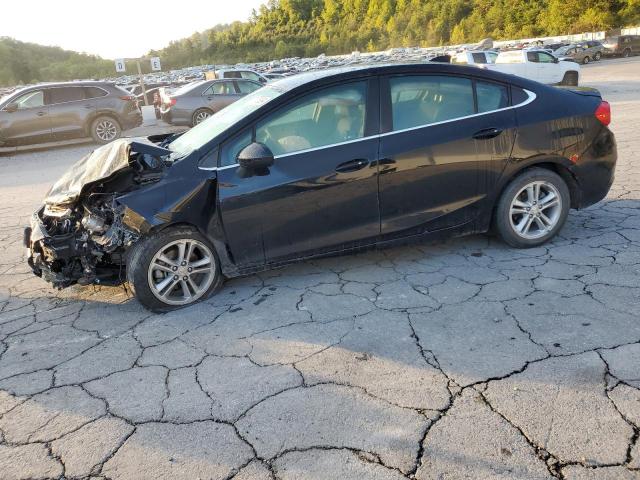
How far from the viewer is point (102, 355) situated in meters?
3.20

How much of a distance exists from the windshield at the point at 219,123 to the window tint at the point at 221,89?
11011 mm

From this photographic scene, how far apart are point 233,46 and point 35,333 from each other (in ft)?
460

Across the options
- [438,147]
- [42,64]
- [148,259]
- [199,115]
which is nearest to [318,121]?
[438,147]

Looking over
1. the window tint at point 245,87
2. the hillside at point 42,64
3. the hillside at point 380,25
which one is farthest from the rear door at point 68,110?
the hillside at point 42,64

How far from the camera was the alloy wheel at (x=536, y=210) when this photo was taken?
14.0ft

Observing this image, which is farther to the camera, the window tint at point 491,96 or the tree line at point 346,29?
the tree line at point 346,29

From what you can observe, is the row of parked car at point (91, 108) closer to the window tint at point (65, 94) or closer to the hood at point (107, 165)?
the window tint at point (65, 94)

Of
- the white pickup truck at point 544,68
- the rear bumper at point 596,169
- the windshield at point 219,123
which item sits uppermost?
the white pickup truck at point 544,68

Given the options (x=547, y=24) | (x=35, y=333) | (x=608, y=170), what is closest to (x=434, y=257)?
(x=608, y=170)

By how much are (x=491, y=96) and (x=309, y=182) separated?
172cm

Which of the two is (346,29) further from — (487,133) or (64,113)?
(487,133)

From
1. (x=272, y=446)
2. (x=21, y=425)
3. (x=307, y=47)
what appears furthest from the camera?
(x=307, y=47)

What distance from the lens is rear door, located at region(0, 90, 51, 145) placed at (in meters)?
12.8

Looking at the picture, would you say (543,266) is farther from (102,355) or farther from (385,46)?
(385,46)
